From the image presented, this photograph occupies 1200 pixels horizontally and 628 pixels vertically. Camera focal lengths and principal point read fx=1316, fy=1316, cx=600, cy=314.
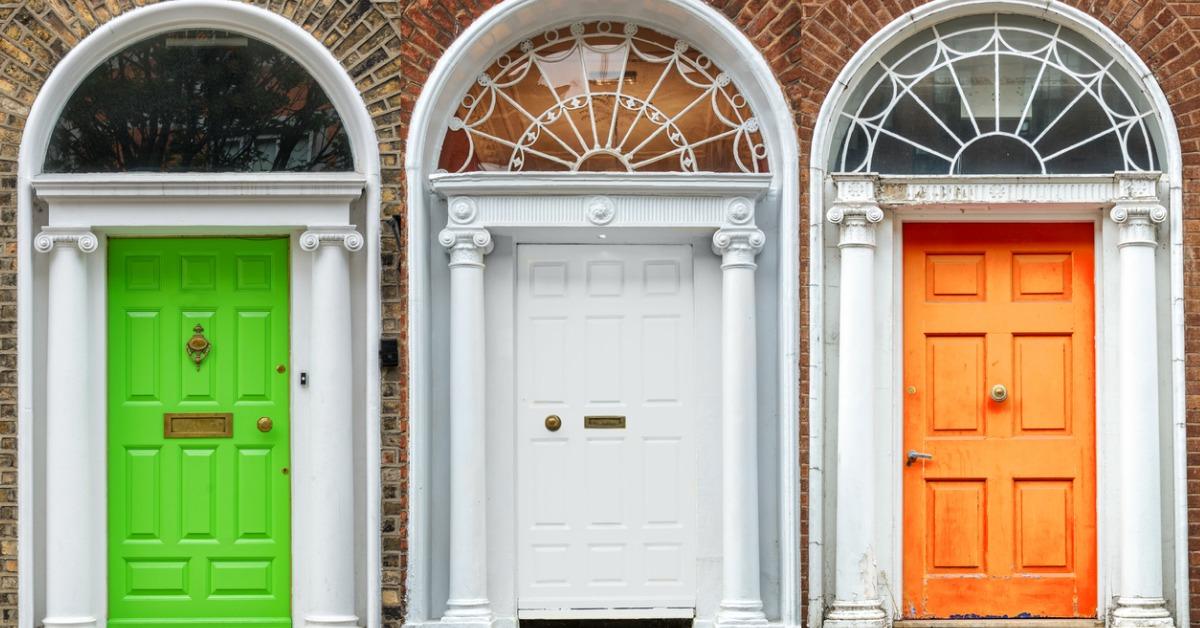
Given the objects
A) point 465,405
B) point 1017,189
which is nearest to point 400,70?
point 465,405

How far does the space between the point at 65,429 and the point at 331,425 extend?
50.1 inches

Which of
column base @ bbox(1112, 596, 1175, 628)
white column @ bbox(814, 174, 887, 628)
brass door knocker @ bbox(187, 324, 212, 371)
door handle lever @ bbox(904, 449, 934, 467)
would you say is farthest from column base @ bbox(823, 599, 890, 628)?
brass door knocker @ bbox(187, 324, 212, 371)

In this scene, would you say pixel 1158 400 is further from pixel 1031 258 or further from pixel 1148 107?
pixel 1148 107

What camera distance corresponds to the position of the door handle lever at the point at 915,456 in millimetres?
6523

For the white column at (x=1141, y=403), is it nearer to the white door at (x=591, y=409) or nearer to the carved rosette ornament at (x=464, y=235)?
the white door at (x=591, y=409)

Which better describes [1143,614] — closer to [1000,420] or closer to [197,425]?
[1000,420]

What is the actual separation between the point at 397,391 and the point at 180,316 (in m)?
1.17

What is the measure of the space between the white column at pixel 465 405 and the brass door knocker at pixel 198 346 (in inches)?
48.9

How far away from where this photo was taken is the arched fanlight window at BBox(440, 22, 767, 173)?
658cm

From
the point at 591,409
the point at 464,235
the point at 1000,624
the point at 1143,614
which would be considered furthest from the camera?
the point at 591,409

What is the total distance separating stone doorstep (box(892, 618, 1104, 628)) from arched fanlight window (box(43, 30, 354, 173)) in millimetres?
3610

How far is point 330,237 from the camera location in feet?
20.8

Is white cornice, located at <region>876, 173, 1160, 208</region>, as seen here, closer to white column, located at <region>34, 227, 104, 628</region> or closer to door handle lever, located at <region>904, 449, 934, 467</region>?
door handle lever, located at <region>904, 449, 934, 467</region>

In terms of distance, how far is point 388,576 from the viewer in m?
6.47
